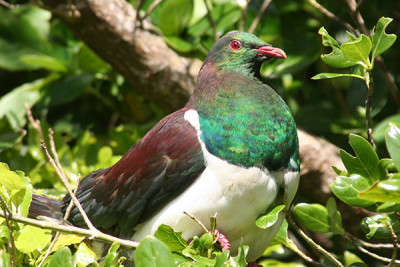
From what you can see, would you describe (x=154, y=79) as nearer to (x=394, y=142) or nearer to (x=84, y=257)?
(x=84, y=257)

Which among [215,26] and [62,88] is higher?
[215,26]

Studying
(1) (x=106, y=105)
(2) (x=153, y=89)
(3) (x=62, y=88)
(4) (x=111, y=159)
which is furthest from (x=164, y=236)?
(1) (x=106, y=105)

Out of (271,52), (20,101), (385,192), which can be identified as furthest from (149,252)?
(20,101)

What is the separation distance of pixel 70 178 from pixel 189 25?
100 centimetres

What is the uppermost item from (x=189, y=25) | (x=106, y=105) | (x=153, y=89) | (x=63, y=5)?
(x=63, y=5)

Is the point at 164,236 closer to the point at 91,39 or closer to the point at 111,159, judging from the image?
the point at 111,159

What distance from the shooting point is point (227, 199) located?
1.92 meters

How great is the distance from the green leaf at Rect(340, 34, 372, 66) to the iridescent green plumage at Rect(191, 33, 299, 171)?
425 mm

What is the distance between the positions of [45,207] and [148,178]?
0.57 metres

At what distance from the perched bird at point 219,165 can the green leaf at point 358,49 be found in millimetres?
426

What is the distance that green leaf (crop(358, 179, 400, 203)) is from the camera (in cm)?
130

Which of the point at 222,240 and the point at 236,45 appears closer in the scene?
the point at 222,240

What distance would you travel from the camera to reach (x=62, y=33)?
11.0 ft

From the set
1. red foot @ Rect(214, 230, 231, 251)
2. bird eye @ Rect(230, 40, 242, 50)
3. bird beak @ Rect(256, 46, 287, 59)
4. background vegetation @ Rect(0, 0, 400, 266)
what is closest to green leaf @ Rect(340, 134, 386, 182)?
red foot @ Rect(214, 230, 231, 251)
